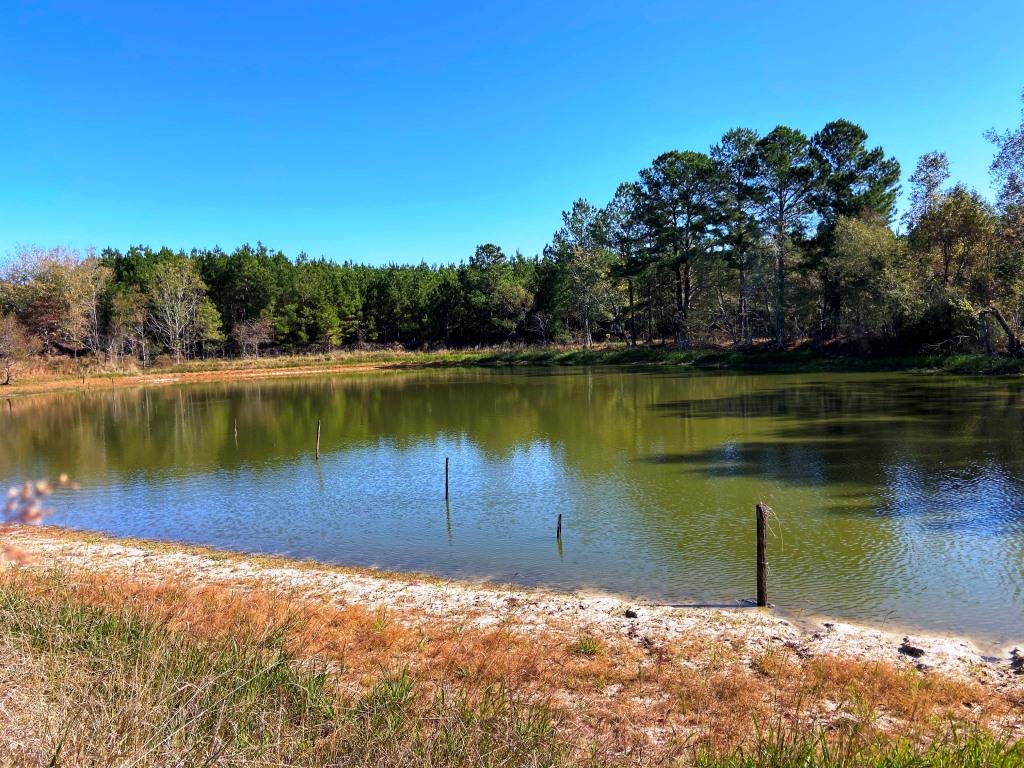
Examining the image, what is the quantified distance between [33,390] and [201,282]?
27.6 meters

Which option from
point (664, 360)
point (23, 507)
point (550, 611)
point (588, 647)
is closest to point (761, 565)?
point (550, 611)

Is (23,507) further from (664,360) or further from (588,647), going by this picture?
(664,360)

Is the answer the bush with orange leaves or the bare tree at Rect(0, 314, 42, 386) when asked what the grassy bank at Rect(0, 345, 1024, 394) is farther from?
the bush with orange leaves

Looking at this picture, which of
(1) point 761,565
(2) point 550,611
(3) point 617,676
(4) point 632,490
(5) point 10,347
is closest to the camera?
(3) point 617,676

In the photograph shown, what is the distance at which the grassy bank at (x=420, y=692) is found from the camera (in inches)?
157

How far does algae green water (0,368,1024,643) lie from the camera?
36.2ft

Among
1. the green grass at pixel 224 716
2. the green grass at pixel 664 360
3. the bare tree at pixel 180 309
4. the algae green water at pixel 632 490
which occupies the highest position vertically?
the bare tree at pixel 180 309

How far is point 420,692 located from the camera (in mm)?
5789

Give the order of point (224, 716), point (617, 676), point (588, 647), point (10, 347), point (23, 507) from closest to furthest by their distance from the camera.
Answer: point (23, 507) < point (224, 716) < point (617, 676) < point (588, 647) < point (10, 347)

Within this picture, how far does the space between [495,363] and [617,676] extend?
67918 mm

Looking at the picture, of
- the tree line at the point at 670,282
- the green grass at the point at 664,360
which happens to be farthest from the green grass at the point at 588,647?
the green grass at the point at 664,360

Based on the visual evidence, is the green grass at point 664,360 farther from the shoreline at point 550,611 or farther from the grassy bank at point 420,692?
the grassy bank at point 420,692

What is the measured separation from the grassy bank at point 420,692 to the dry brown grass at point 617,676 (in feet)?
0.09

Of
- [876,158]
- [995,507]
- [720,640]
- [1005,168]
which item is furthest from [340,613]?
[876,158]
